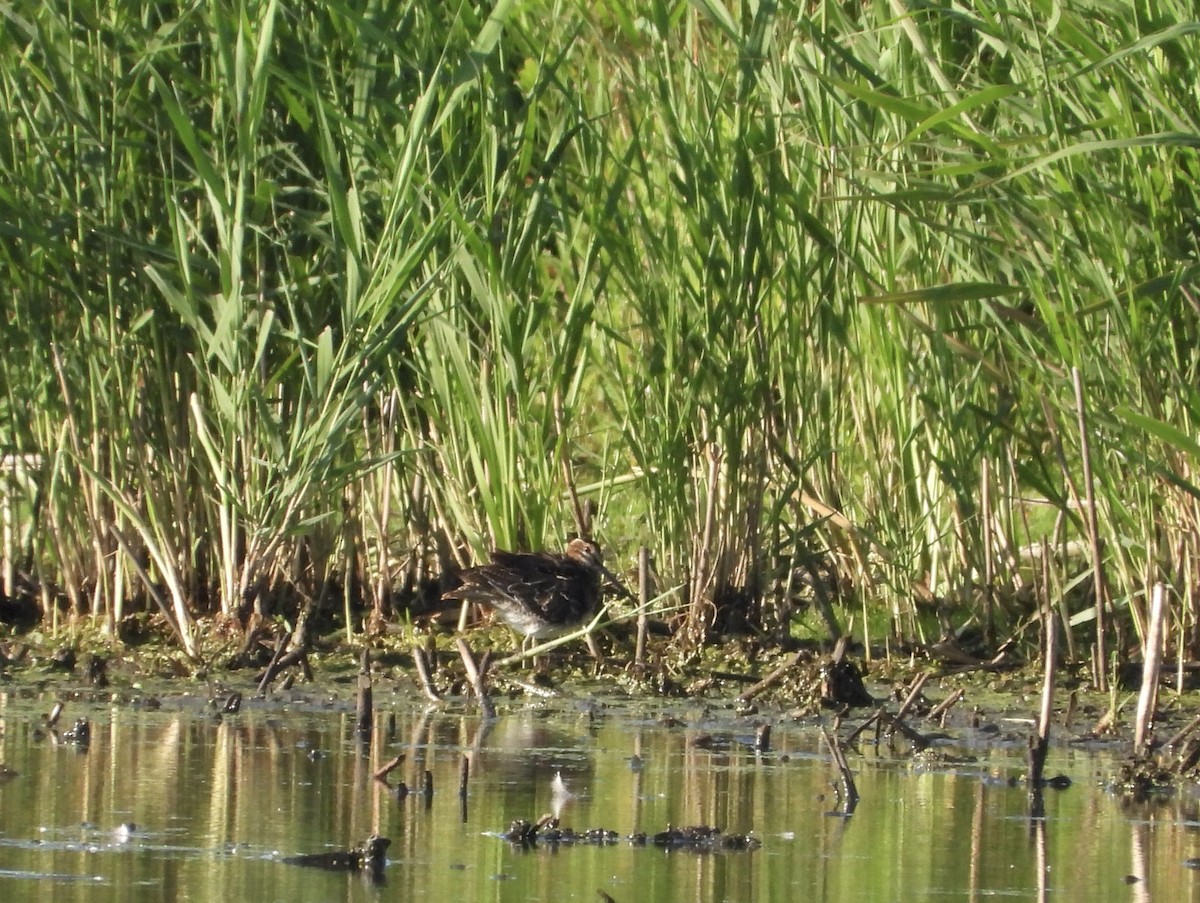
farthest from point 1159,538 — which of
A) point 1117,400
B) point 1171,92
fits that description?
point 1171,92

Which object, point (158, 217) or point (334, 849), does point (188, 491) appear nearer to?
point (158, 217)

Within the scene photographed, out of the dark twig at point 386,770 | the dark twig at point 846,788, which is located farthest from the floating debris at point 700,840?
the dark twig at point 386,770

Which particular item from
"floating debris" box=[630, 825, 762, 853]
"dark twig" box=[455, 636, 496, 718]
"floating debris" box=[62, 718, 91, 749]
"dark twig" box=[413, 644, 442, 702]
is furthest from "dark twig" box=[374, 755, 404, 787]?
"dark twig" box=[413, 644, 442, 702]

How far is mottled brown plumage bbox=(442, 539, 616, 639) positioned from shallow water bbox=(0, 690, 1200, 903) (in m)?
0.50

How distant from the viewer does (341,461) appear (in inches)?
286

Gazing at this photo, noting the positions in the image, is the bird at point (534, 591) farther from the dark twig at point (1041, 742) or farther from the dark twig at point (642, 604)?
the dark twig at point (1041, 742)

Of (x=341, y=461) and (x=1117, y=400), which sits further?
(x=341, y=461)

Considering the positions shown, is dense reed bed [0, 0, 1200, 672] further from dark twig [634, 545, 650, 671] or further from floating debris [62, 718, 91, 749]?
floating debris [62, 718, 91, 749]

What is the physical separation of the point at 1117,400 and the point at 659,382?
1.44 m

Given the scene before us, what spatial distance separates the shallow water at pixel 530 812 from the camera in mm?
4051

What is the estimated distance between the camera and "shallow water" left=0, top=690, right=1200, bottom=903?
4.05 metres

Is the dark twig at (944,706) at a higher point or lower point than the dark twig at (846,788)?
higher

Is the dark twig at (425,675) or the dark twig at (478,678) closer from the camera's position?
the dark twig at (478,678)

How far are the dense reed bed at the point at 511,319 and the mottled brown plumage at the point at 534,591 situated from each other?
0.63 feet
